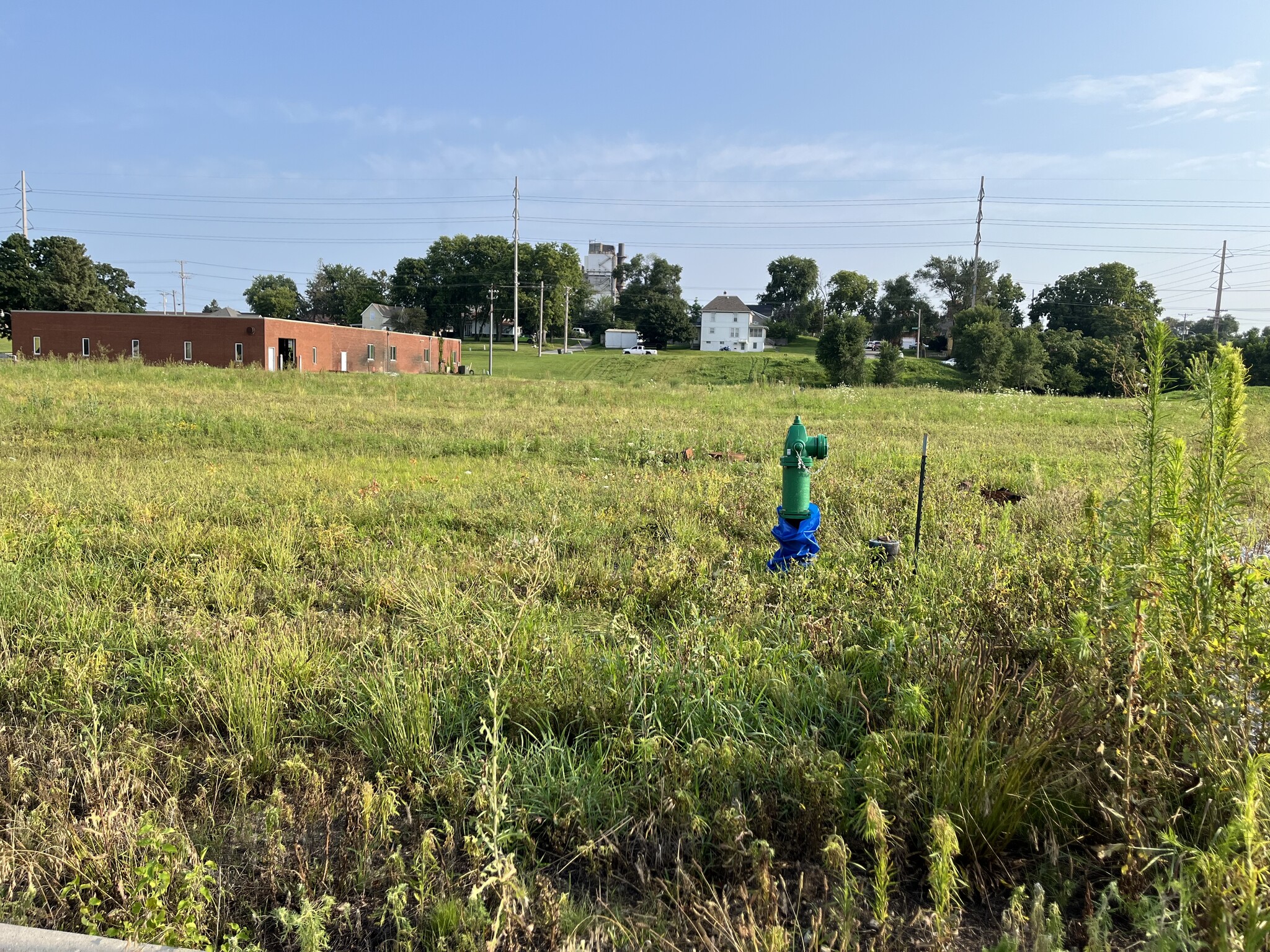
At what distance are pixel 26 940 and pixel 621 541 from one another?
172 inches

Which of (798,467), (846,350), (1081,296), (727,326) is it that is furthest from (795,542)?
(727,326)

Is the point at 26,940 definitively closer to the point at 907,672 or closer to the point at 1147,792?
the point at 907,672

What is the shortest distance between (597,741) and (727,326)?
113 meters

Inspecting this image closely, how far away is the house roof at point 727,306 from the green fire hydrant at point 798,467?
112060 mm

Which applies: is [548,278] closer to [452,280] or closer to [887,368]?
[452,280]

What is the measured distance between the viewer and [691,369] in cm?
6544

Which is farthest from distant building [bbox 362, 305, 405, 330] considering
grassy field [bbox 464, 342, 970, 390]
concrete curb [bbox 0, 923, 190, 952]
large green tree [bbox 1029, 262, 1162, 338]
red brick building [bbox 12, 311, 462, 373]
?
concrete curb [bbox 0, 923, 190, 952]

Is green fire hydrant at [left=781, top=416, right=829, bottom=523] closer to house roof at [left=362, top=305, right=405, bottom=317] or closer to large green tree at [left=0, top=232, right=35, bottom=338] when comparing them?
large green tree at [left=0, top=232, right=35, bottom=338]

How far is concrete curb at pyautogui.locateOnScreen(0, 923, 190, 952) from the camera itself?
203cm

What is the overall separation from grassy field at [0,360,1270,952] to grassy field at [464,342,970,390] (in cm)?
4846

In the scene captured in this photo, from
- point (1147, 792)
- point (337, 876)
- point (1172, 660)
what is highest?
point (1172, 660)

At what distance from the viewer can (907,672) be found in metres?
3.13

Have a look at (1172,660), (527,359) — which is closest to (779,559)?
(1172,660)

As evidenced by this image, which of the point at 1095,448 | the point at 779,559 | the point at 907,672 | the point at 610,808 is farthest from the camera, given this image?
the point at 1095,448
